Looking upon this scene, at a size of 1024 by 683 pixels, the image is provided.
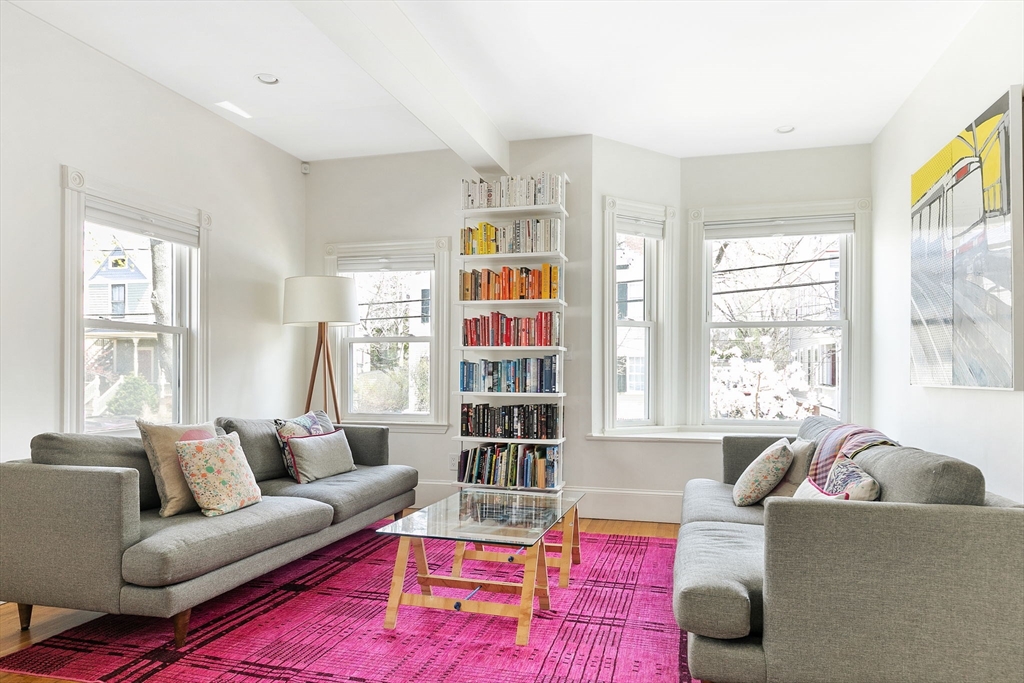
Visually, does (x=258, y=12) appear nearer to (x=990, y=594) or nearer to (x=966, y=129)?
(x=966, y=129)

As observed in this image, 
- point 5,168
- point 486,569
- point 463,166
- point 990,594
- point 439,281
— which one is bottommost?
point 486,569

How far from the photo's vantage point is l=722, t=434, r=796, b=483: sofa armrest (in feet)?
13.1

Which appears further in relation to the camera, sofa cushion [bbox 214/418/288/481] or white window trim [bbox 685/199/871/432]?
white window trim [bbox 685/199/871/432]

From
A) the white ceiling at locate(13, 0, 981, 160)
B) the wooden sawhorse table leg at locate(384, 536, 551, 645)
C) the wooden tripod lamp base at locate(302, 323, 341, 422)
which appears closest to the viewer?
the wooden sawhorse table leg at locate(384, 536, 551, 645)

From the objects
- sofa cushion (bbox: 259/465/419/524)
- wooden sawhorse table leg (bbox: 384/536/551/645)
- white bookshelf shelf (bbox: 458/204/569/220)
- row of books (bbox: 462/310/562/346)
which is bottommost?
wooden sawhorse table leg (bbox: 384/536/551/645)

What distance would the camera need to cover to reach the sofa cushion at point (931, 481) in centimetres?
207

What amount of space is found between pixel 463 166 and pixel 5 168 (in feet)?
9.83

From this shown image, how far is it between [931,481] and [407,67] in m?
2.79

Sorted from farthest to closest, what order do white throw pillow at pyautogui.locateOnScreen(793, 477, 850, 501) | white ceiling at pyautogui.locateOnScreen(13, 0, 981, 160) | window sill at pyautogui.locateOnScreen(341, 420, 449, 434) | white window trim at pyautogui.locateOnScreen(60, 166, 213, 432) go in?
window sill at pyautogui.locateOnScreen(341, 420, 449, 434) → white window trim at pyautogui.locateOnScreen(60, 166, 213, 432) → white ceiling at pyautogui.locateOnScreen(13, 0, 981, 160) → white throw pillow at pyautogui.locateOnScreen(793, 477, 850, 501)

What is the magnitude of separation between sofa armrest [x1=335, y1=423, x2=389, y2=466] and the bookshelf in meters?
0.49

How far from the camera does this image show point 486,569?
374 centimetres

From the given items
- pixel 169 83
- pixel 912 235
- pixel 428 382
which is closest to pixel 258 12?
pixel 169 83

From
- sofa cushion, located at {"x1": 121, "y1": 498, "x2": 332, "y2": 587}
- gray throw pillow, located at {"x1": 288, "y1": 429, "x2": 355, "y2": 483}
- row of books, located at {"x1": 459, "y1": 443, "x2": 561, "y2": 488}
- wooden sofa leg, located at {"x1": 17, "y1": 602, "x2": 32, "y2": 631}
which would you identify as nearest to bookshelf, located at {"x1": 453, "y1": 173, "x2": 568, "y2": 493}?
row of books, located at {"x1": 459, "y1": 443, "x2": 561, "y2": 488}

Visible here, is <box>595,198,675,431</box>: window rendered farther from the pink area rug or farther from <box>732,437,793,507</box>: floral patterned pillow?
the pink area rug
